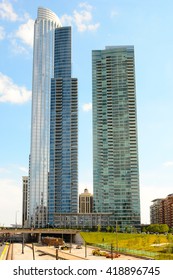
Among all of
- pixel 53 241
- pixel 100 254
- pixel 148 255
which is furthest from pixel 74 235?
pixel 148 255

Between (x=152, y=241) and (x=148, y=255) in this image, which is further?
(x=152, y=241)

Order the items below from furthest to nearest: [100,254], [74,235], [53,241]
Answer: [74,235]
[53,241]
[100,254]

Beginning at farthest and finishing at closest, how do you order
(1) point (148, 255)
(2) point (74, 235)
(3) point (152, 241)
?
(2) point (74, 235)
(3) point (152, 241)
(1) point (148, 255)

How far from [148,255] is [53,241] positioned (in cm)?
7412
